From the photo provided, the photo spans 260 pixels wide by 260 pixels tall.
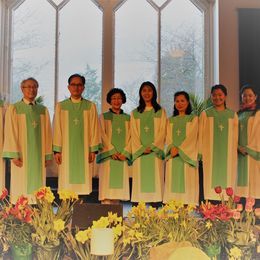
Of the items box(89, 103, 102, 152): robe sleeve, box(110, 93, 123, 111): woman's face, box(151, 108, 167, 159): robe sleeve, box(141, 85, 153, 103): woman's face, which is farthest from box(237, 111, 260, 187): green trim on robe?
box(89, 103, 102, 152): robe sleeve

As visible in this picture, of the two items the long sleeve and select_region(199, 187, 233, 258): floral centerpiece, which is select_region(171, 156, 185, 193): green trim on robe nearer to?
the long sleeve

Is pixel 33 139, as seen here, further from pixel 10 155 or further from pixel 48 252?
pixel 48 252

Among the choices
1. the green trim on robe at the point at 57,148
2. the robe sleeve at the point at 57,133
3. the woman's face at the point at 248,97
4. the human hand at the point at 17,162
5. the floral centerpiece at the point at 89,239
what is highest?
the woman's face at the point at 248,97

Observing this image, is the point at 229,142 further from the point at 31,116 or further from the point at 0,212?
the point at 0,212

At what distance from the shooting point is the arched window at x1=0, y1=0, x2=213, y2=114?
804 cm

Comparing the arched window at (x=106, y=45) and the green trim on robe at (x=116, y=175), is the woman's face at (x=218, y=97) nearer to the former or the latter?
the green trim on robe at (x=116, y=175)

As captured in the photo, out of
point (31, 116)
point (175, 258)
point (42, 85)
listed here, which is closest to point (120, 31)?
point (42, 85)

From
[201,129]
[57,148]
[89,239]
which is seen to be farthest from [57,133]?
[89,239]

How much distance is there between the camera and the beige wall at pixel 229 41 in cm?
729

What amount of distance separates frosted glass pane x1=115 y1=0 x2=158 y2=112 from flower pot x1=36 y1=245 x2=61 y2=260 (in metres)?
5.37

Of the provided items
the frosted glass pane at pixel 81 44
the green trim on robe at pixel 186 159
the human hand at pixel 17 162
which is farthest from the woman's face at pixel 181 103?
the frosted glass pane at pixel 81 44

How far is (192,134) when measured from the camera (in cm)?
602

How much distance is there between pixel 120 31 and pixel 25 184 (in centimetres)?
335

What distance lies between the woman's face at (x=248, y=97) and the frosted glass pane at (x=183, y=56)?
167 centimetres
